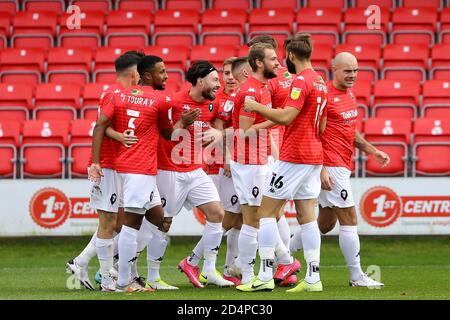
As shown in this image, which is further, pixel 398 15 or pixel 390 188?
pixel 398 15

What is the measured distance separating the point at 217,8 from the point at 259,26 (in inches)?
50.0

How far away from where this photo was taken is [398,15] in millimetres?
20047

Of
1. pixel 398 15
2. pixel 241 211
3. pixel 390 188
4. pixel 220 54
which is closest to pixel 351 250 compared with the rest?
pixel 241 211

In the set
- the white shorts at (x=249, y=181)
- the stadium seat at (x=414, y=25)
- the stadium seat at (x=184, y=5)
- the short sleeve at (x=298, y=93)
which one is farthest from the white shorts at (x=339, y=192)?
the stadium seat at (x=184, y=5)

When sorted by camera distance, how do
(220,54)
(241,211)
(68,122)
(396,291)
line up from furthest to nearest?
(220,54)
(68,122)
(241,211)
(396,291)

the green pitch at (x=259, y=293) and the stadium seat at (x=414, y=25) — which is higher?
the stadium seat at (x=414, y=25)

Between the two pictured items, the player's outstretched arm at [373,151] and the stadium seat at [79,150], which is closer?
the player's outstretched arm at [373,151]

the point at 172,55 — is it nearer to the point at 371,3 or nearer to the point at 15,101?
the point at 15,101

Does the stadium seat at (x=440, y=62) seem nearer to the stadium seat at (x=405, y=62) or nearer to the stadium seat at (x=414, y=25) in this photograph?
the stadium seat at (x=405, y=62)

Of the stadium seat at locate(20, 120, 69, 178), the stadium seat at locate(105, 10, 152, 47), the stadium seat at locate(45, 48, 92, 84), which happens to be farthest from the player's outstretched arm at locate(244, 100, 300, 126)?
the stadium seat at locate(105, 10, 152, 47)

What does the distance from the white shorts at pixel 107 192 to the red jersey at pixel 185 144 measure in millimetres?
552

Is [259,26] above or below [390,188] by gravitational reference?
above

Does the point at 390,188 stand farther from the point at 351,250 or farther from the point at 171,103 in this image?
the point at 171,103

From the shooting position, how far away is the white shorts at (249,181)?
10992 millimetres
